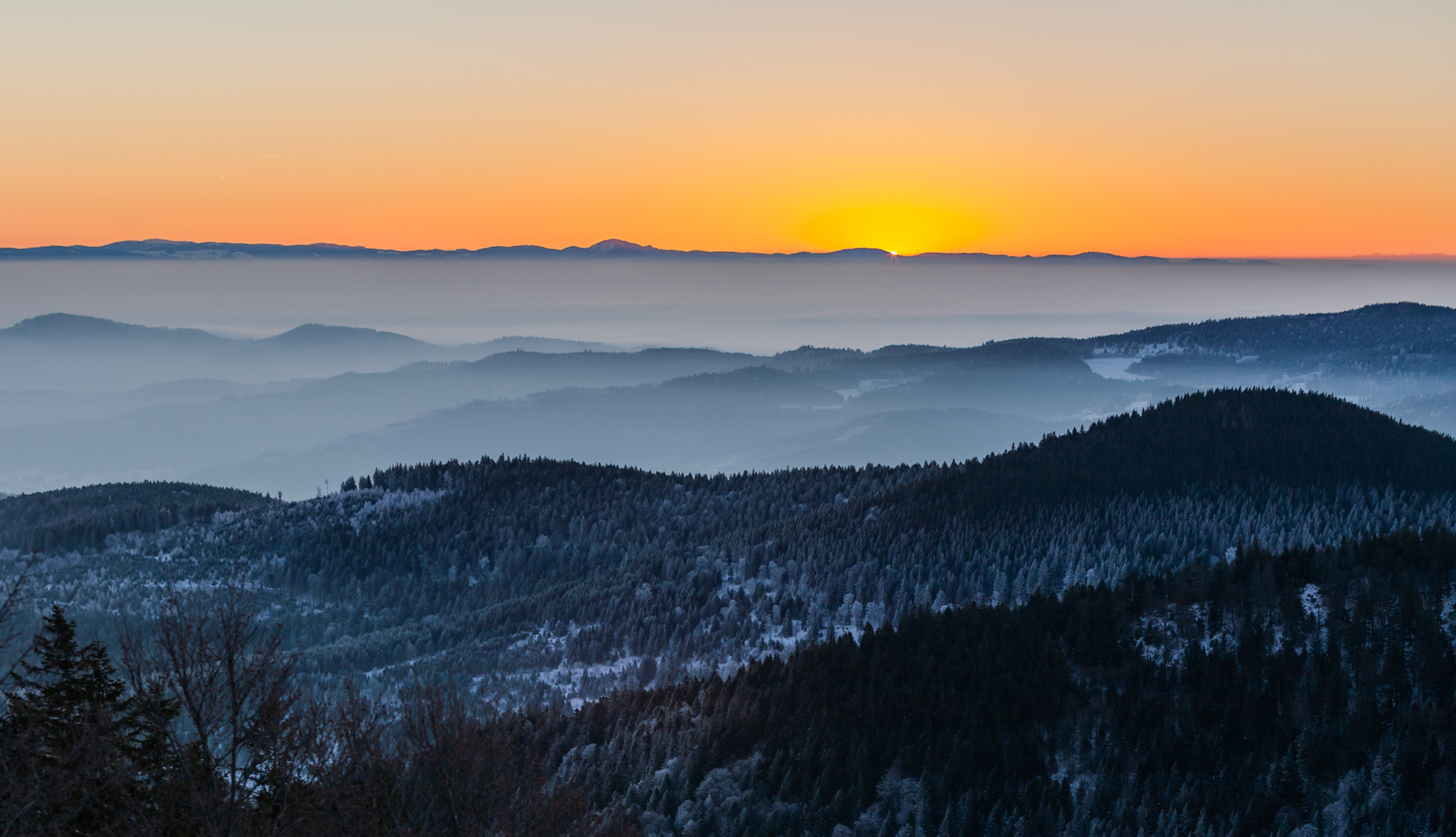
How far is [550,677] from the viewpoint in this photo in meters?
155

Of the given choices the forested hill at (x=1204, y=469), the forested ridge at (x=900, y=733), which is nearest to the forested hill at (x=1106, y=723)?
the forested ridge at (x=900, y=733)

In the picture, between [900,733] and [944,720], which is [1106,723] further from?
[900,733]

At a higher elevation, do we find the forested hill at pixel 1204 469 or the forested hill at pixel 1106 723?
the forested hill at pixel 1204 469

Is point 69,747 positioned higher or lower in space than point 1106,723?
higher

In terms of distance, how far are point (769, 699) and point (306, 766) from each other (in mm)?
56515

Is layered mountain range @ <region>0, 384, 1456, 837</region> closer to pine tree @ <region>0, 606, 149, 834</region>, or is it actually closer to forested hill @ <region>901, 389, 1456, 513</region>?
pine tree @ <region>0, 606, 149, 834</region>

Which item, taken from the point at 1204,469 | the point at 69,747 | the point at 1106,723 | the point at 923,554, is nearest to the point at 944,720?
the point at 1106,723

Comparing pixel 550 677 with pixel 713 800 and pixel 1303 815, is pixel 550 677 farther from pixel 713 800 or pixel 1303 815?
pixel 1303 815

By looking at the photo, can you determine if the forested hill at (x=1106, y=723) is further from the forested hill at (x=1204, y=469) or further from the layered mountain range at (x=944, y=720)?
the forested hill at (x=1204, y=469)

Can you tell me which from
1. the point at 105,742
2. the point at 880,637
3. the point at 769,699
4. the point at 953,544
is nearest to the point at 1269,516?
the point at 953,544

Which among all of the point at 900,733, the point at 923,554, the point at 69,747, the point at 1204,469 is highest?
the point at 69,747

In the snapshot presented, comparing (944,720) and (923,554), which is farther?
(923,554)

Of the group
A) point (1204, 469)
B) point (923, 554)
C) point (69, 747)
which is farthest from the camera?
point (1204, 469)

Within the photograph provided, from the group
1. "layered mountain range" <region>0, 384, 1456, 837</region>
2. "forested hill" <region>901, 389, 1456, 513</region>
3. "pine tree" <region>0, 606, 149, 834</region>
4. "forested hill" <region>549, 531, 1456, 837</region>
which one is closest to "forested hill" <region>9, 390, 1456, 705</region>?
"forested hill" <region>901, 389, 1456, 513</region>
